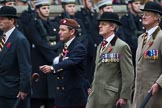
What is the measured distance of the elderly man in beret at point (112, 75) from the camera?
1031 centimetres

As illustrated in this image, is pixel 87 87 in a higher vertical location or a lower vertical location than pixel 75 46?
lower

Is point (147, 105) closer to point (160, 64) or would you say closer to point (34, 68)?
point (160, 64)

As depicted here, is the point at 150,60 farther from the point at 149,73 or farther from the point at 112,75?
the point at 112,75

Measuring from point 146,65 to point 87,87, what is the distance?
197cm

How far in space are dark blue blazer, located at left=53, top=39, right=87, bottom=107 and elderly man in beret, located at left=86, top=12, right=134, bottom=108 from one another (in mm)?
694

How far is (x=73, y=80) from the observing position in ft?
37.4

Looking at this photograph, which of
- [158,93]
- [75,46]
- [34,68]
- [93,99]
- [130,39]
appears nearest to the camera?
[158,93]

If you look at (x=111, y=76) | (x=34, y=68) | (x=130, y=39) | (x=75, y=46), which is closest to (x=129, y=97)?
(x=111, y=76)

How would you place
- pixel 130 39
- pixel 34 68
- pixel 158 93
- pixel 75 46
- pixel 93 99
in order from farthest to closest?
pixel 130 39, pixel 34 68, pixel 75 46, pixel 93 99, pixel 158 93

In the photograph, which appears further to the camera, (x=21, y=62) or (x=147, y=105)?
(x=21, y=62)

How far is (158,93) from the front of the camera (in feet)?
32.3

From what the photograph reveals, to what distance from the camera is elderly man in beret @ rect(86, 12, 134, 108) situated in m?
10.3

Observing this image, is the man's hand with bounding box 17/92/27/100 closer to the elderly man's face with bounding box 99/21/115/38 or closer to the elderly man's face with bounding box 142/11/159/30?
the elderly man's face with bounding box 99/21/115/38

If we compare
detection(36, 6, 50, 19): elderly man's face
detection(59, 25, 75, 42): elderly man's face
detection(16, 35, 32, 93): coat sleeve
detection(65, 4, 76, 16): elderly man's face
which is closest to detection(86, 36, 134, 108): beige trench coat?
detection(59, 25, 75, 42): elderly man's face
